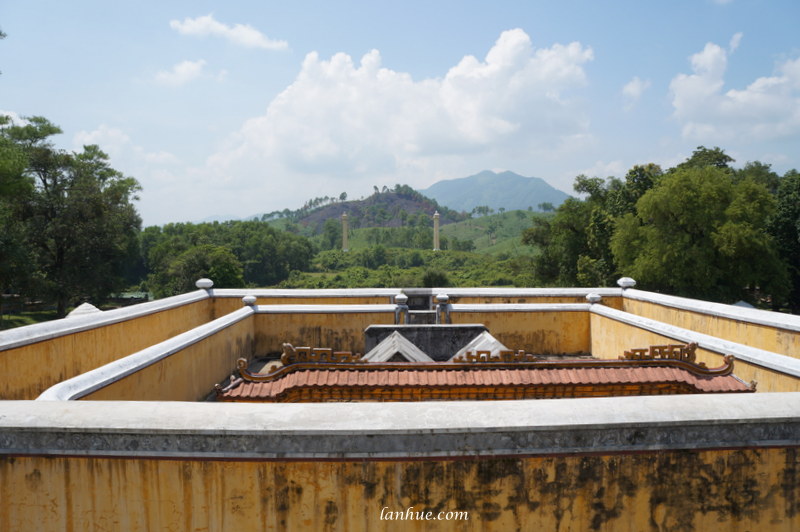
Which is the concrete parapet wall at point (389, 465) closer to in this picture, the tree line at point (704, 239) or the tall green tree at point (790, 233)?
the tree line at point (704, 239)

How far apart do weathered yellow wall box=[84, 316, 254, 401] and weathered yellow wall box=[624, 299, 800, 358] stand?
30.1 ft

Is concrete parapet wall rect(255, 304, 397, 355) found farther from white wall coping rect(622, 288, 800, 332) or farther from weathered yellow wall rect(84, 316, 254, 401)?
white wall coping rect(622, 288, 800, 332)

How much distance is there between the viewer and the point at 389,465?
348 centimetres

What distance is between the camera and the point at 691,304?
413 inches

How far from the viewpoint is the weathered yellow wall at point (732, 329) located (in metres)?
7.97

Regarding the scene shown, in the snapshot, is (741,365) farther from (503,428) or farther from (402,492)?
(402,492)

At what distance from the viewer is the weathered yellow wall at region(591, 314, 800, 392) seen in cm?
648

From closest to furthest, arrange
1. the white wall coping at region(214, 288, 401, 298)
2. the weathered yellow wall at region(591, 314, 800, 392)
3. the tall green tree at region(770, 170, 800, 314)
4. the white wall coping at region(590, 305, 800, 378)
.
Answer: the white wall coping at region(590, 305, 800, 378) → the weathered yellow wall at region(591, 314, 800, 392) → the white wall coping at region(214, 288, 401, 298) → the tall green tree at region(770, 170, 800, 314)

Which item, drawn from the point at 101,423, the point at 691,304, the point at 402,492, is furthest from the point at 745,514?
the point at 691,304

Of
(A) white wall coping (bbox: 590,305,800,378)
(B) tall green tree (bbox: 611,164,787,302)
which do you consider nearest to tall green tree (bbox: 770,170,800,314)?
(B) tall green tree (bbox: 611,164,787,302)

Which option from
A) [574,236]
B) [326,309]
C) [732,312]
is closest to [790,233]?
[574,236]

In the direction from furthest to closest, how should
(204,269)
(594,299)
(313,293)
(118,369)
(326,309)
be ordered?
(204,269) → (313,293) → (594,299) → (326,309) → (118,369)

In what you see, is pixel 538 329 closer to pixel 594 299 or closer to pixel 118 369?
pixel 594 299

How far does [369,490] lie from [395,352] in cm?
444
